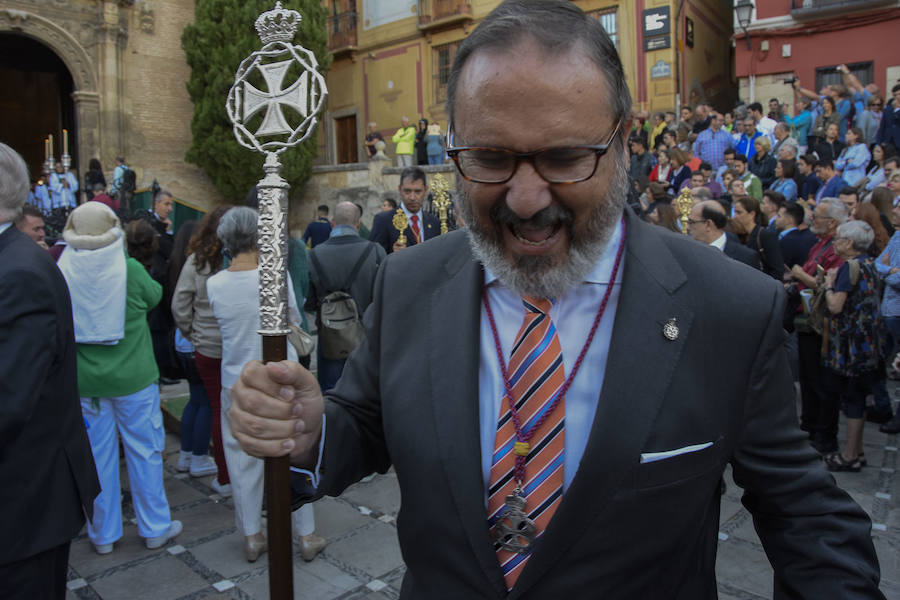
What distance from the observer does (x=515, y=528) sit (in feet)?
4.50

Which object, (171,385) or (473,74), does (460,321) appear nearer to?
(473,74)

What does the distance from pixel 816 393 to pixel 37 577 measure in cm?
520

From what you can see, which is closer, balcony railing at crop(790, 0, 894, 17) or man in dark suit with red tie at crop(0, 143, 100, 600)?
man in dark suit with red tie at crop(0, 143, 100, 600)

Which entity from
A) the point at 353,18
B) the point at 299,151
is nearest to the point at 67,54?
the point at 299,151


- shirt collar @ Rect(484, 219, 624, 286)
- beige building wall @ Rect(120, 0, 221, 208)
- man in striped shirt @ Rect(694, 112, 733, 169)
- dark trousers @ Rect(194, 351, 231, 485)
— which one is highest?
beige building wall @ Rect(120, 0, 221, 208)

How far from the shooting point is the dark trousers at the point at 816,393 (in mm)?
5191

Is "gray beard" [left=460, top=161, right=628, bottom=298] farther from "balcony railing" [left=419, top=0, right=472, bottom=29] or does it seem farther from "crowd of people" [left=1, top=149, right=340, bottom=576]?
"balcony railing" [left=419, top=0, right=472, bottom=29]

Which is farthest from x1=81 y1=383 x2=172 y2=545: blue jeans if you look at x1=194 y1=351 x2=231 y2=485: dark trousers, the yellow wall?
the yellow wall

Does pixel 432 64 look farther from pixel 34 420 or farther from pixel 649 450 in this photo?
pixel 649 450

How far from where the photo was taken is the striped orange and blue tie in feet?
4.53

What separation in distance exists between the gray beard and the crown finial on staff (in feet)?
1.70

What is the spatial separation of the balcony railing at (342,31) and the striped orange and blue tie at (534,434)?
25.4 meters

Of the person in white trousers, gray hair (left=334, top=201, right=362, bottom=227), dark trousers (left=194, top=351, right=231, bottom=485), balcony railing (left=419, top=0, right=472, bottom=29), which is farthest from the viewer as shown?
balcony railing (left=419, top=0, right=472, bottom=29)

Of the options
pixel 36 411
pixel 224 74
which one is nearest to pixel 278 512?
pixel 36 411
